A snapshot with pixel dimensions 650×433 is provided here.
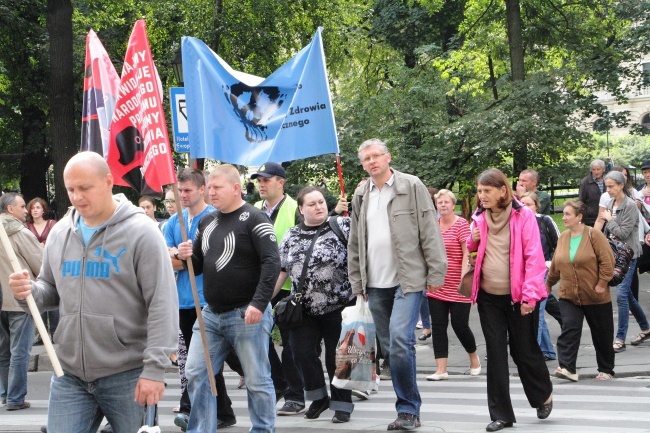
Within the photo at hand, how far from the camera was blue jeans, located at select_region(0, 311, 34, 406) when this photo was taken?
10.0m

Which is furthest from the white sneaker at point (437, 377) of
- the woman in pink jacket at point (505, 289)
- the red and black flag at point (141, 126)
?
the red and black flag at point (141, 126)

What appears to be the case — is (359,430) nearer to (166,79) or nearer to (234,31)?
(234,31)

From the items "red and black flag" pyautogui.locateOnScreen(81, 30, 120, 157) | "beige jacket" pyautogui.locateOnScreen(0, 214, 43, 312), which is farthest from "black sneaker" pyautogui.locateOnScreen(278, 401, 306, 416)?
"beige jacket" pyautogui.locateOnScreen(0, 214, 43, 312)

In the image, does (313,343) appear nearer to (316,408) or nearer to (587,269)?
(316,408)

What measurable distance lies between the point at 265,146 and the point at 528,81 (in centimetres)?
966

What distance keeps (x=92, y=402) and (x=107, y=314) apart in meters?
0.43

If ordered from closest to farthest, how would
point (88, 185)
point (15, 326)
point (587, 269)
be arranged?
1. point (88, 185)
2. point (587, 269)
3. point (15, 326)

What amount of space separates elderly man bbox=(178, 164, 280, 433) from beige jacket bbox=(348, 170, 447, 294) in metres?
1.19

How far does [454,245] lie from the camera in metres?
11.2

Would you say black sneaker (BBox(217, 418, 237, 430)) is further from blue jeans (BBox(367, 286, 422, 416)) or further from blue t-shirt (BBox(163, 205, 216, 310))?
blue jeans (BBox(367, 286, 422, 416))

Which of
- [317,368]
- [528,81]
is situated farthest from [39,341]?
[528,81]

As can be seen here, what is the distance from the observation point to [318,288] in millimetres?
8539

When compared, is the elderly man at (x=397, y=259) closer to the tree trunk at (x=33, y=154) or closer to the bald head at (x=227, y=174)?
the bald head at (x=227, y=174)

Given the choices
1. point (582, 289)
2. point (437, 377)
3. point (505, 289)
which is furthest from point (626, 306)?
point (505, 289)
